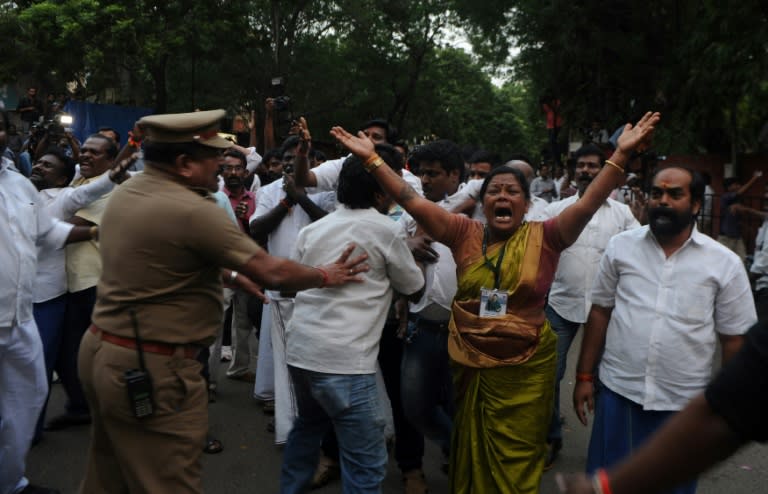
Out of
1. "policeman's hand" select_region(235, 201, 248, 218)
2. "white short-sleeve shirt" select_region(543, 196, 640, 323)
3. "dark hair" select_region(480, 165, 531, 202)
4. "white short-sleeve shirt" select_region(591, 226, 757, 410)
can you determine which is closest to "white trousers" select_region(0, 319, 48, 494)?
"policeman's hand" select_region(235, 201, 248, 218)

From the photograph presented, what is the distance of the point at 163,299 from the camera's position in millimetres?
2725

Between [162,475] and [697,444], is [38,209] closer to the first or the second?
[162,475]

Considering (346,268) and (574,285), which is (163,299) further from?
(574,285)

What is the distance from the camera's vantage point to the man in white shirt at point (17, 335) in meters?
3.73

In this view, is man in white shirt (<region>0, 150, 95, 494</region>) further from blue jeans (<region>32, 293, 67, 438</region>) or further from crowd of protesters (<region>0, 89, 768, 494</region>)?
blue jeans (<region>32, 293, 67, 438</region>)

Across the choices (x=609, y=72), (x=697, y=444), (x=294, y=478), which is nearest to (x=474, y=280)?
(x=294, y=478)

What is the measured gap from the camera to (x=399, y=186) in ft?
11.3

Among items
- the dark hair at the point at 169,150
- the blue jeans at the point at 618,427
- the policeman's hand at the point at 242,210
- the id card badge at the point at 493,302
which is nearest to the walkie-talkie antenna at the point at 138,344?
the dark hair at the point at 169,150

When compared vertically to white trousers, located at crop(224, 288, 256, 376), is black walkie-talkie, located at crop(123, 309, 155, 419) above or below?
above

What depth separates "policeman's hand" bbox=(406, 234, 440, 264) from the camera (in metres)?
3.95

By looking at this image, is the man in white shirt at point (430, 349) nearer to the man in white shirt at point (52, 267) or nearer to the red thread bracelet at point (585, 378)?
the red thread bracelet at point (585, 378)

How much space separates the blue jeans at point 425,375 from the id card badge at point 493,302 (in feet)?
2.20

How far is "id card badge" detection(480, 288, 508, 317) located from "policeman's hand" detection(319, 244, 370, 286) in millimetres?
569

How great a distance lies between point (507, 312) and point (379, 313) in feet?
1.98
